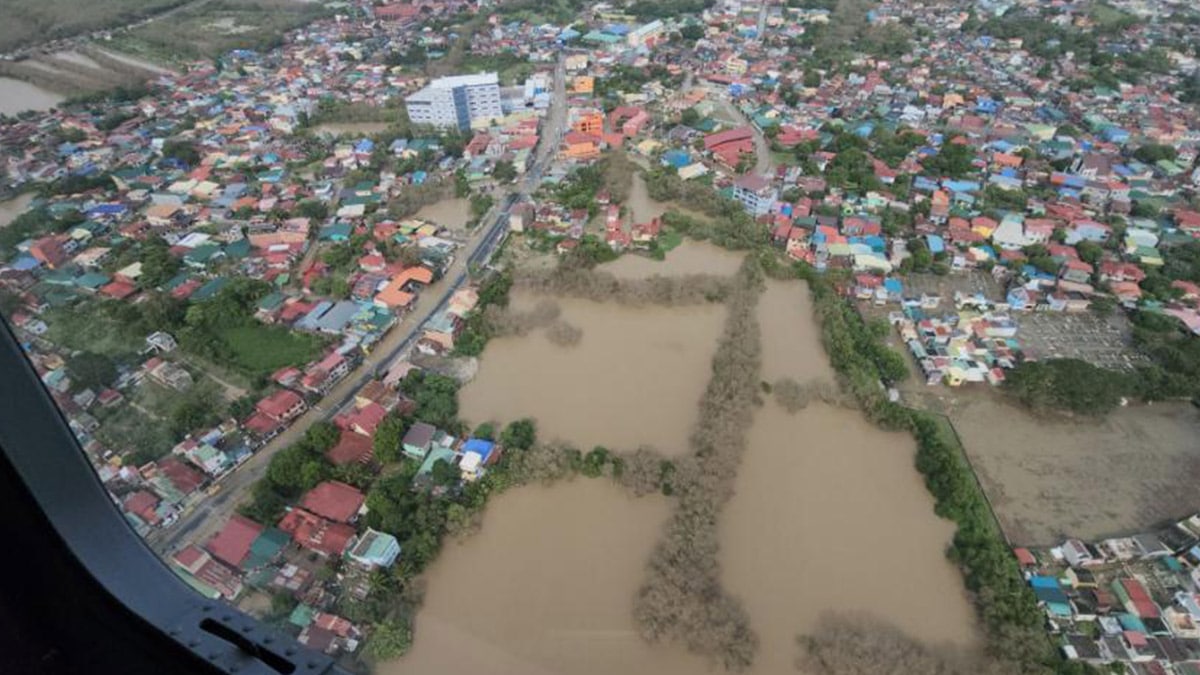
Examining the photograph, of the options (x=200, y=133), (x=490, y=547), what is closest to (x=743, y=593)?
(x=490, y=547)

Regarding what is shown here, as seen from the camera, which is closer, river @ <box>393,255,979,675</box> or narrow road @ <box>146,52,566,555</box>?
river @ <box>393,255,979,675</box>

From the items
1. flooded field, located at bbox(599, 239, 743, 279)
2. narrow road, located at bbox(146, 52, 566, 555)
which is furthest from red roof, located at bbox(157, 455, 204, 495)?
flooded field, located at bbox(599, 239, 743, 279)

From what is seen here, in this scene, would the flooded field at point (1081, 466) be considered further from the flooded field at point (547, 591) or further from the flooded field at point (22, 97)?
the flooded field at point (22, 97)

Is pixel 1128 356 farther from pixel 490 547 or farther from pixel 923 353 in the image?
pixel 490 547

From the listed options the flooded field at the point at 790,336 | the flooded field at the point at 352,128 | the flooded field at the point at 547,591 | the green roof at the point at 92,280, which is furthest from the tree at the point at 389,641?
the flooded field at the point at 352,128

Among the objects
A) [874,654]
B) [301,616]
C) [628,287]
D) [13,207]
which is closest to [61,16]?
[13,207]

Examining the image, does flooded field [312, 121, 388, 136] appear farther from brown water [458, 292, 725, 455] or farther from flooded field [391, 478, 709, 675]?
flooded field [391, 478, 709, 675]
